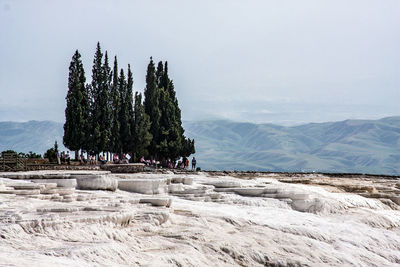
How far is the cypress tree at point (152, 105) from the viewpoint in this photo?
145 ft

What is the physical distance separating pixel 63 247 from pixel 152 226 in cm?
267

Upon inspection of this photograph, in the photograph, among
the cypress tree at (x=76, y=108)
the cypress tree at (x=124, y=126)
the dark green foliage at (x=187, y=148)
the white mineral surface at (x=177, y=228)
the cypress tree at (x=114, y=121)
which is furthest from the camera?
the dark green foliage at (x=187, y=148)

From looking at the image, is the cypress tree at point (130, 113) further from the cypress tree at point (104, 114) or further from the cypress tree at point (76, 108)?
the cypress tree at point (76, 108)

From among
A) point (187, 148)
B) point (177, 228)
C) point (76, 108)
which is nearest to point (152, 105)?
point (187, 148)

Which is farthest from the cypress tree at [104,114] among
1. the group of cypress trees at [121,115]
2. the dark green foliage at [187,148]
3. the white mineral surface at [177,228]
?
the white mineral surface at [177,228]

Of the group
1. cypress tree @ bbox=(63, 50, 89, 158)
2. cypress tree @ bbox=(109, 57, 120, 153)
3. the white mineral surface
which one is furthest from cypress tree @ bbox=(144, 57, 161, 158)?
the white mineral surface

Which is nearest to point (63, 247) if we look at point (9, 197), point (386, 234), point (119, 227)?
point (119, 227)

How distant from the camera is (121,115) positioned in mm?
42312

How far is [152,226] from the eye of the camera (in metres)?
10.2

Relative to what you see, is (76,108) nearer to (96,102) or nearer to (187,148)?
(96,102)

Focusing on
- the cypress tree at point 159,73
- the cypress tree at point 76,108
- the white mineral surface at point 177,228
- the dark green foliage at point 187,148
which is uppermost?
the cypress tree at point 159,73

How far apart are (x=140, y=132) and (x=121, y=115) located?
2.03m

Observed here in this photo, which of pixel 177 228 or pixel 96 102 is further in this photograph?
pixel 96 102

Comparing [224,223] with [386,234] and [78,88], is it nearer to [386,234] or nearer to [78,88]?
[386,234]
